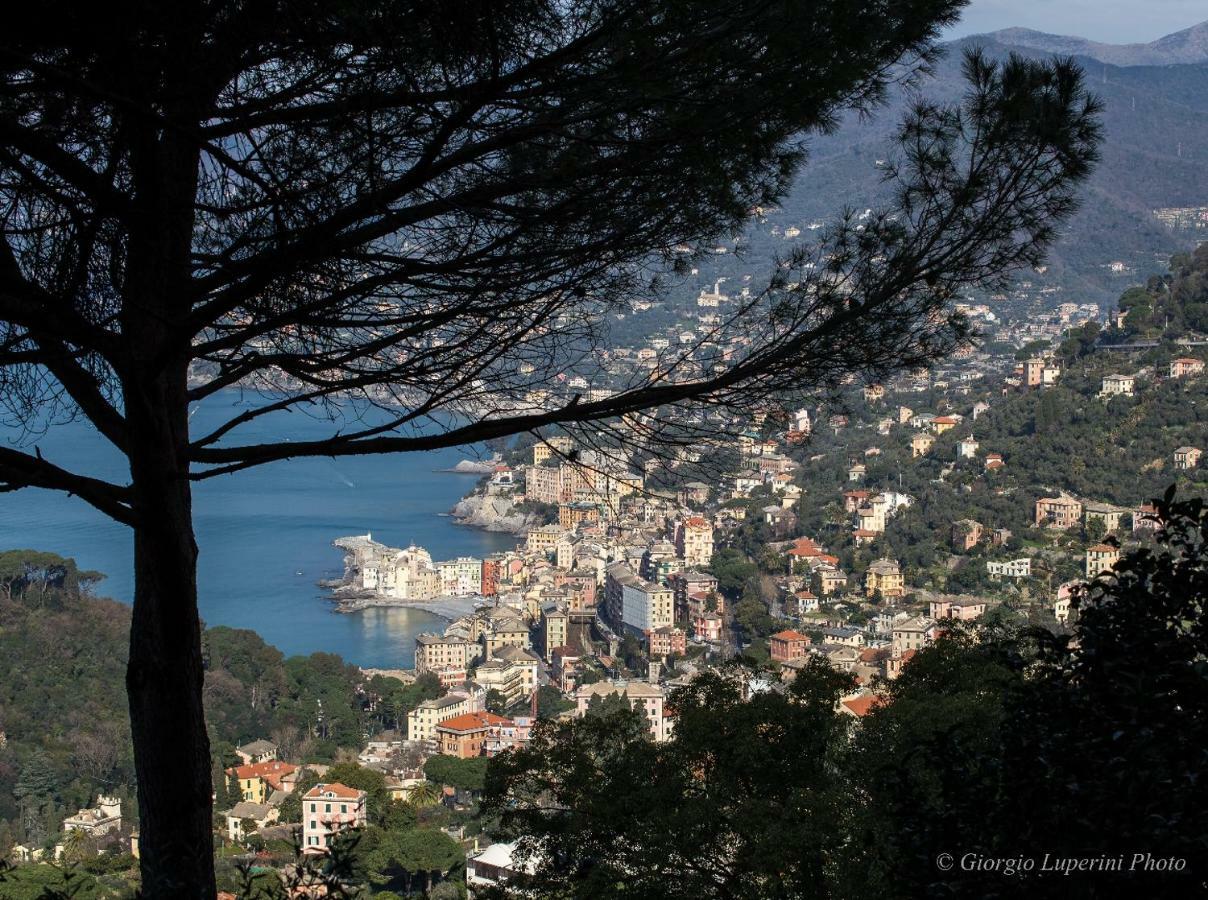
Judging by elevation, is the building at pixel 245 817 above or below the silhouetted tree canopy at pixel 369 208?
below

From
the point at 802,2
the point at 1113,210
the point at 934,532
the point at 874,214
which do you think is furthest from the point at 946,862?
the point at 1113,210

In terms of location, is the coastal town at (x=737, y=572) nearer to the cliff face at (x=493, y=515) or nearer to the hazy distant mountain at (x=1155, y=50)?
the cliff face at (x=493, y=515)

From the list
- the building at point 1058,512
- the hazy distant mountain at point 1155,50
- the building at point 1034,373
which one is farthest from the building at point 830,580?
the hazy distant mountain at point 1155,50

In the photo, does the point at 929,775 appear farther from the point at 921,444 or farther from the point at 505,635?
the point at 921,444

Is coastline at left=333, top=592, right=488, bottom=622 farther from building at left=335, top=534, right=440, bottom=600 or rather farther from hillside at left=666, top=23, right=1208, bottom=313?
hillside at left=666, top=23, right=1208, bottom=313

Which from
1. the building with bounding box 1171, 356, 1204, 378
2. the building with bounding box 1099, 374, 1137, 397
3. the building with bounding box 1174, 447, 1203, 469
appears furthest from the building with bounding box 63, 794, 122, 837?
the building with bounding box 1171, 356, 1204, 378
